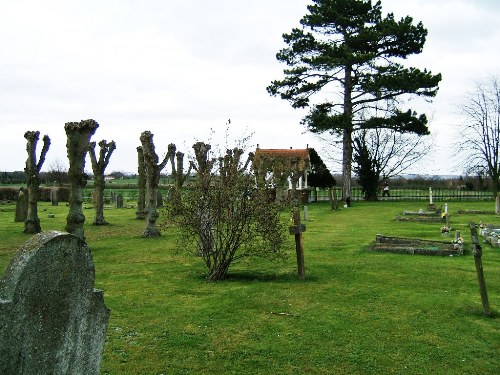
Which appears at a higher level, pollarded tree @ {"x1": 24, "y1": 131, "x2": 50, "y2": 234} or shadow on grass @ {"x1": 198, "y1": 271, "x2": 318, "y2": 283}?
pollarded tree @ {"x1": 24, "y1": 131, "x2": 50, "y2": 234}

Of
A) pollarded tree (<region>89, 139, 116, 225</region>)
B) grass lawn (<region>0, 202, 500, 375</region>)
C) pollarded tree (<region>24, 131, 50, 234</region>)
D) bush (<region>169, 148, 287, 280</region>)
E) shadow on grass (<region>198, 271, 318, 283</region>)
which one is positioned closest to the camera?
grass lawn (<region>0, 202, 500, 375</region>)

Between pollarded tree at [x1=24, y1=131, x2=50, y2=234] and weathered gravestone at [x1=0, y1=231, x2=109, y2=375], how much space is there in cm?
1734

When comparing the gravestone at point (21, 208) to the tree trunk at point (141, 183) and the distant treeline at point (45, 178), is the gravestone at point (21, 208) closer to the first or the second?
the tree trunk at point (141, 183)

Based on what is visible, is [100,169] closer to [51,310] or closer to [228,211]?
[228,211]

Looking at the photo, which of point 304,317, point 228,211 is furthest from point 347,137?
point 304,317

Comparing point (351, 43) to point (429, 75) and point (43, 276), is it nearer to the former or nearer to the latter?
point (429, 75)

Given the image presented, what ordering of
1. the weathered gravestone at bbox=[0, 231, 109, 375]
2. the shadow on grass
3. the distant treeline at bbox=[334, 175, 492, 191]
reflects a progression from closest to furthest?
the weathered gravestone at bbox=[0, 231, 109, 375]
the shadow on grass
the distant treeline at bbox=[334, 175, 492, 191]

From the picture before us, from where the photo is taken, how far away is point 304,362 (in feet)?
21.1

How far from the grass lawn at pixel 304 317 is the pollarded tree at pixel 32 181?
599cm

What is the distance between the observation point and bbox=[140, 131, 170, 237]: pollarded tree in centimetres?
1983

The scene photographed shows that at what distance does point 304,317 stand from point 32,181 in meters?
16.0

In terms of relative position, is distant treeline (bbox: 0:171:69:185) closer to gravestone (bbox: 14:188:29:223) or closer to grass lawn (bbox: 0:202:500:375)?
gravestone (bbox: 14:188:29:223)

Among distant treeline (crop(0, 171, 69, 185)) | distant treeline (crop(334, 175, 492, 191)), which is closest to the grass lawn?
distant treeline (crop(334, 175, 492, 191))

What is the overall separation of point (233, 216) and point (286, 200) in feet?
4.81
